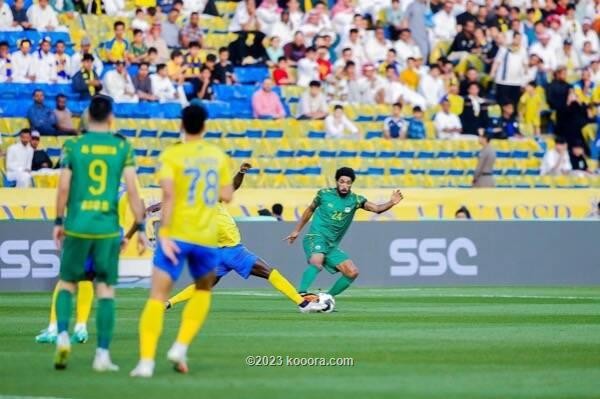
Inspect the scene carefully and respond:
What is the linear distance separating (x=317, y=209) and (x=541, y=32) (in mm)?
16464

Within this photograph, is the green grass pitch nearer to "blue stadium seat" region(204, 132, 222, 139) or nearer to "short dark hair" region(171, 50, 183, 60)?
"blue stadium seat" region(204, 132, 222, 139)

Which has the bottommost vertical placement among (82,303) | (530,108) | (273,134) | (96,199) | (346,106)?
(530,108)

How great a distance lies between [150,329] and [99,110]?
1.85 metres

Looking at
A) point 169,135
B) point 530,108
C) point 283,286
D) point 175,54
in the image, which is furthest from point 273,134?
point 283,286

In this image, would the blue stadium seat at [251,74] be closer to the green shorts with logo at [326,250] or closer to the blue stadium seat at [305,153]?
the blue stadium seat at [305,153]

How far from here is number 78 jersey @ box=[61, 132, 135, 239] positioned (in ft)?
40.3

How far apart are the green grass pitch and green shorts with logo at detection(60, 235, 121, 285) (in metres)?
0.76

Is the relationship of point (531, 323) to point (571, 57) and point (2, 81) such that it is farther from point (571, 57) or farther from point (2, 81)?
point (571, 57)

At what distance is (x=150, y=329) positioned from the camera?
11.7 metres

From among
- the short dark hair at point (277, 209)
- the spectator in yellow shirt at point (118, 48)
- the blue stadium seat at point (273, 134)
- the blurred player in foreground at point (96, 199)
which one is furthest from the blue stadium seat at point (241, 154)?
the blurred player in foreground at point (96, 199)

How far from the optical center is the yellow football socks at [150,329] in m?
11.6

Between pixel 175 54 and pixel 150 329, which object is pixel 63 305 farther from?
pixel 175 54

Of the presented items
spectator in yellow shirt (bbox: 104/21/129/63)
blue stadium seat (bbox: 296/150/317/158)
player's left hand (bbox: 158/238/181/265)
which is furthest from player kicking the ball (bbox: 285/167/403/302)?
spectator in yellow shirt (bbox: 104/21/129/63)

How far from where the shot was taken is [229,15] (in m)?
34.0
